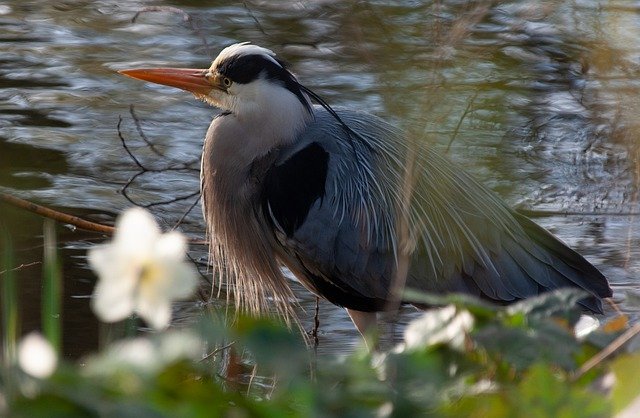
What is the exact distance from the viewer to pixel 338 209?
429 centimetres

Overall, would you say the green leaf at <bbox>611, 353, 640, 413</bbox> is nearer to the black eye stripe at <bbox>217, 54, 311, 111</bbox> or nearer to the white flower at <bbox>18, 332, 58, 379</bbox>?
the white flower at <bbox>18, 332, 58, 379</bbox>

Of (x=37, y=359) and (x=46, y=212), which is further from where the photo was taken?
(x=46, y=212)

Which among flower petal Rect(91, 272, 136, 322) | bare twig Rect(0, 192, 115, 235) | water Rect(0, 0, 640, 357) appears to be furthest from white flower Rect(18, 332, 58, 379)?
bare twig Rect(0, 192, 115, 235)

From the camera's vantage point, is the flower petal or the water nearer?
the flower petal

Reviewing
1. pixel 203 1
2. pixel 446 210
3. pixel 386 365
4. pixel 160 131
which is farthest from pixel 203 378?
pixel 203 1

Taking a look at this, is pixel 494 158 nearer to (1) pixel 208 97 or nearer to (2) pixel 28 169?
(1) pixel 208 97

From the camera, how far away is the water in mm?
5020

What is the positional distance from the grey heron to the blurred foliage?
2350 mm

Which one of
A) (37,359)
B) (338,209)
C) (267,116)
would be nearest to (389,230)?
(338,209)

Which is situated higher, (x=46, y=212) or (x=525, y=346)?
(x=525, y=346)

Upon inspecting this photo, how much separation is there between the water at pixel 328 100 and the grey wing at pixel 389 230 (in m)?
0.25

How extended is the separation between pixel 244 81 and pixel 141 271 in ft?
9.14

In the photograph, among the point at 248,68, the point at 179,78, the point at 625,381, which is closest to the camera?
the point at 625,381

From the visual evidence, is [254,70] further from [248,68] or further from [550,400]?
[550,400]
